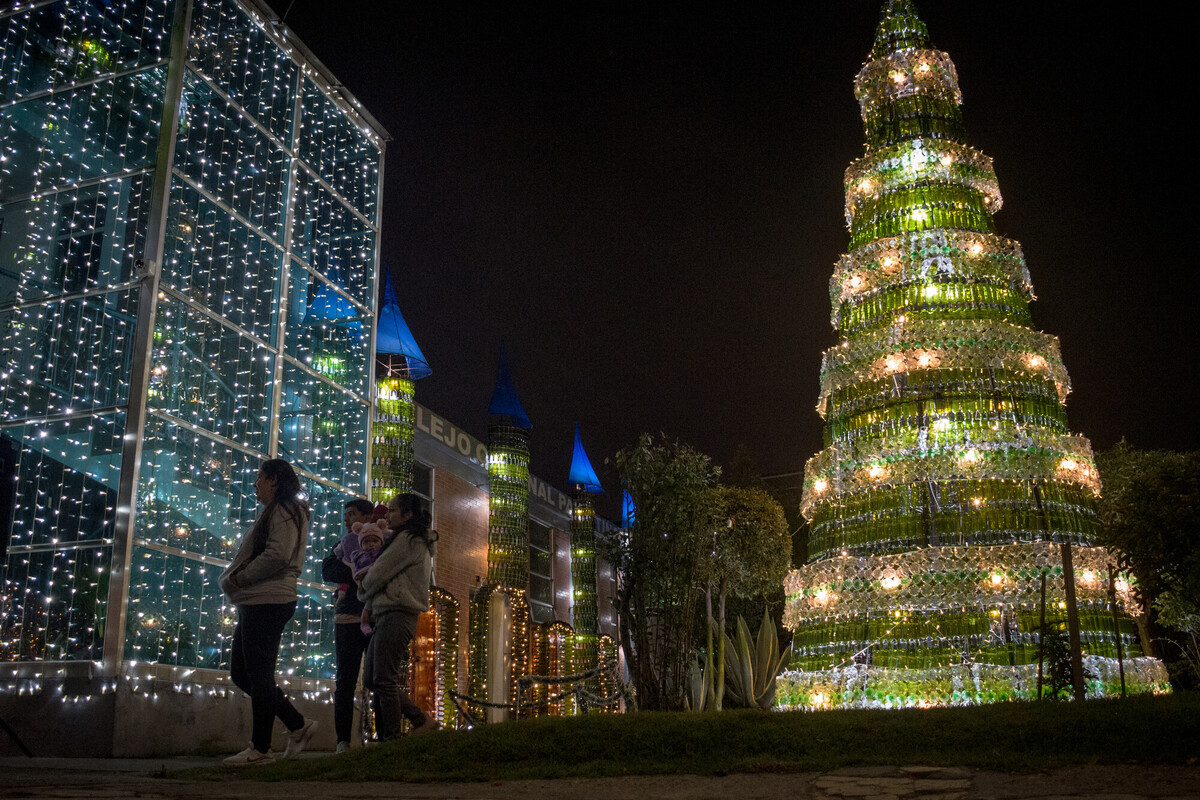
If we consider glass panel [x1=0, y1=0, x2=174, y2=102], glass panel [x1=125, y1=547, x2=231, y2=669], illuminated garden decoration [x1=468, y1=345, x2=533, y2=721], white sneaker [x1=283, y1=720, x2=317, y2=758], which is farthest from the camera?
illuminated garden decoration [x1=468, y1=345, x2=533, y2=721]

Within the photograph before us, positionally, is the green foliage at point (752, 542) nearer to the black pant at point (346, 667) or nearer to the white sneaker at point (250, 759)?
the black pant at point (346, 667)

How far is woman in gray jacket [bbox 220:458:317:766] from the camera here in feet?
20.3

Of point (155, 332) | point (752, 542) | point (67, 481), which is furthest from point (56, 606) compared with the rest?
point (752, 542)

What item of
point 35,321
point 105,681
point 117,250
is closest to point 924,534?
point 105,681

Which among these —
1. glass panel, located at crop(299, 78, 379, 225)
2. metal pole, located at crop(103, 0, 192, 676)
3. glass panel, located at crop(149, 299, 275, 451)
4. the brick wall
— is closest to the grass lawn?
metal pole, located at crop(103, 0, 192, 676)

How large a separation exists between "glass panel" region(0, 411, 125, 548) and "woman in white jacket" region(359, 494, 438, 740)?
12.5 ft

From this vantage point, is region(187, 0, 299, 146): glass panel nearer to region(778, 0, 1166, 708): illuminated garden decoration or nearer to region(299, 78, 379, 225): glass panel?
region(299, 78, 379, 225): glass panel

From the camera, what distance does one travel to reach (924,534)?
10.4m

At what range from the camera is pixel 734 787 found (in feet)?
15.2

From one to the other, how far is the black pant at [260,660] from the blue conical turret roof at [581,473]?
74.2ft

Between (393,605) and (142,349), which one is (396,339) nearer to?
(142,349)

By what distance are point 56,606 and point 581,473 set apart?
20.7 m

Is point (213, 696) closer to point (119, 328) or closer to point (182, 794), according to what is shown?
point (119, 328)

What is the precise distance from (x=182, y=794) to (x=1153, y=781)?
4343mm
